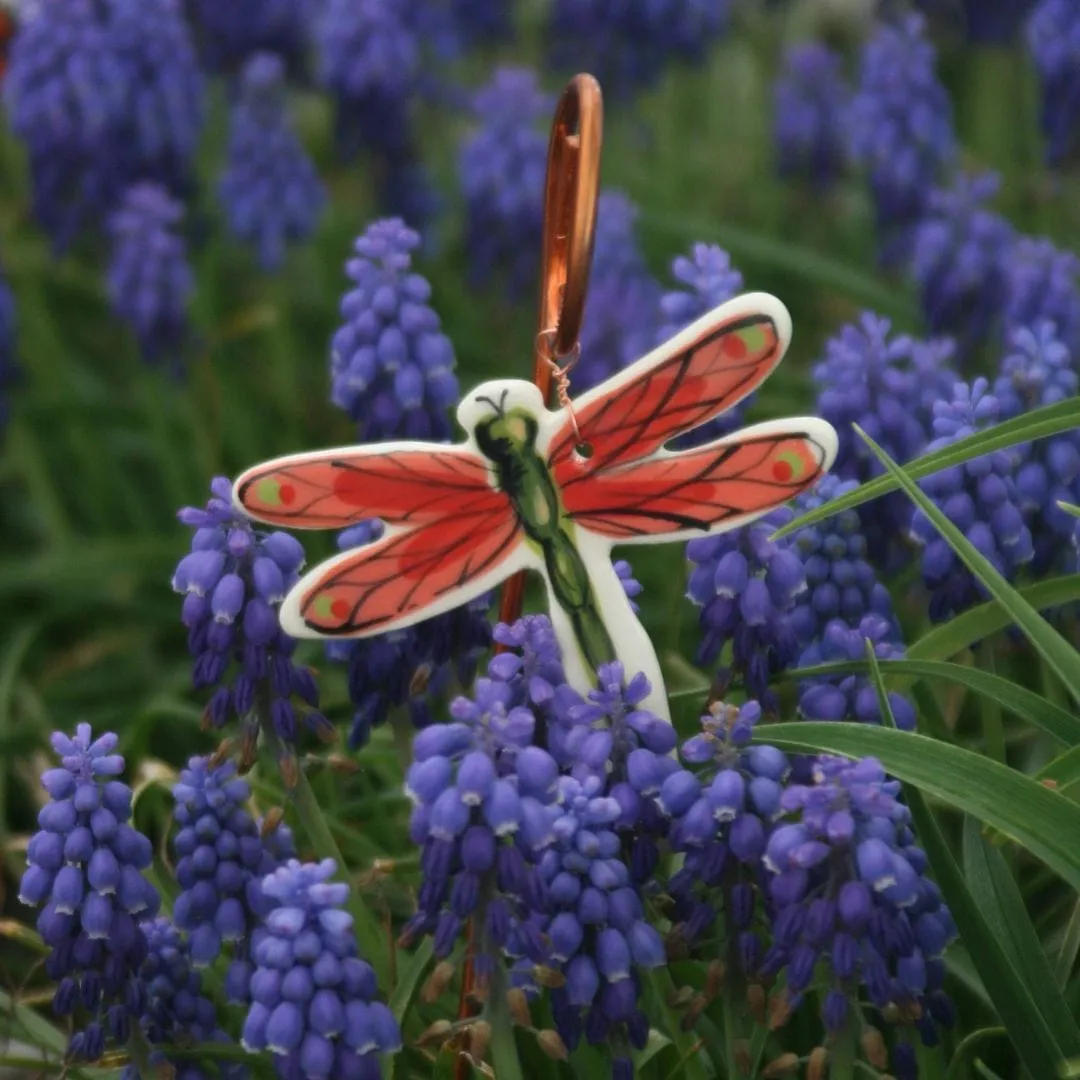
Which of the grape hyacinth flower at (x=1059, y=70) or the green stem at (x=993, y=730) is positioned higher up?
the grape hyacinth flower at (x=1059, y=70)

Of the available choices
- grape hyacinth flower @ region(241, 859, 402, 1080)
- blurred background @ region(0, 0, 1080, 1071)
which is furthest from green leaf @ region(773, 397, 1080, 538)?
blurred background @ region(0, 0, 1080, 1071)

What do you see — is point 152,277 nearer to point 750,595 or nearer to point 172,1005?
point 172,1005

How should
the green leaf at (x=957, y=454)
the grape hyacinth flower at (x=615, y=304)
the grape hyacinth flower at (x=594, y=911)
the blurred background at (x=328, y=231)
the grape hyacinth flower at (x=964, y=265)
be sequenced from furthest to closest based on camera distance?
the grape hyacinth flower at (x=615, y=304) → the blurred background at (x=328, y=231) → the grape hyacinth flower at (x=964, y=265) → the green leaf at (x=957, y=454) → the grape hyacinth flower at (x=594, y=911)

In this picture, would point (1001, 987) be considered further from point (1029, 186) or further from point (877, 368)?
point (1029, 186)

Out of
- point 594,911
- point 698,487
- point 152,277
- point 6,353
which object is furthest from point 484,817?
point 6,353

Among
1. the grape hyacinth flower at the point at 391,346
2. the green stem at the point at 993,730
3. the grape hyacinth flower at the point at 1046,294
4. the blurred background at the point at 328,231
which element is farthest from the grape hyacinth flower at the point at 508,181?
the green stem at the point at 993,730

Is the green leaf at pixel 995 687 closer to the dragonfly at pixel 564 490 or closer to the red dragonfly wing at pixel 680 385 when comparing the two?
the dragonfly at pixel 564 490

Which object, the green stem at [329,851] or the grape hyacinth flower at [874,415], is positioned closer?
the green stem at [329,851]
